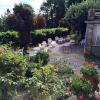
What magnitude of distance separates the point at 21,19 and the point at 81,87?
1399 centimetres

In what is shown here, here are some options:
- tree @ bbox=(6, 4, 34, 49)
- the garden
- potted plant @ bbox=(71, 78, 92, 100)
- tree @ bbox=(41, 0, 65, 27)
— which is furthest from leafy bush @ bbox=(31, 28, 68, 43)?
potted plant @ bbox=(71, 78, 92, 100)

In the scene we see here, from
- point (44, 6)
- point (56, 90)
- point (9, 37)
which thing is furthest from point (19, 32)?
point (44, 6)

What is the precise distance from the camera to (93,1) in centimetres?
3316

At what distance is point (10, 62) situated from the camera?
35.8ft

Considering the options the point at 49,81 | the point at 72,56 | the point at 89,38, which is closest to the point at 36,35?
the point at 89,38

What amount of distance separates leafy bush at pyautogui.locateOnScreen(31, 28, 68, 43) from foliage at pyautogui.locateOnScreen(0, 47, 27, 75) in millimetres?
22125

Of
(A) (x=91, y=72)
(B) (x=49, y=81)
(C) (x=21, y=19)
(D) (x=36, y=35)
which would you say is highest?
(C) (x=21, y=19)

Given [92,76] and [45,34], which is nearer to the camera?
[92,76]

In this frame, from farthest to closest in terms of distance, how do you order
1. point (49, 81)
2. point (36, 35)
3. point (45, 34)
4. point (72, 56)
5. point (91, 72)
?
point (45, 34) → point (36, 35) → point (72, 56) → point (91, 72) → point (49, 81)

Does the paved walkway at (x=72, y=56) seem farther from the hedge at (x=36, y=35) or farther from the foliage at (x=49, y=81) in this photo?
the foliage at (x=49, y=81)

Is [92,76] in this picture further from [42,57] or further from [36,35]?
→ [36,35]

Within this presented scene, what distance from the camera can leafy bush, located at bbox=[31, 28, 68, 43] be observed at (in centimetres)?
3400

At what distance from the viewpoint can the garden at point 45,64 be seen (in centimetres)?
1070

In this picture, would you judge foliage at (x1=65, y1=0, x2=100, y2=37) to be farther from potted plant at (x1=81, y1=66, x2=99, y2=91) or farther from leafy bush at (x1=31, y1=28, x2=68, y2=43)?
potted plant at (x1=81, y1=66, x2=99, y2=91)
